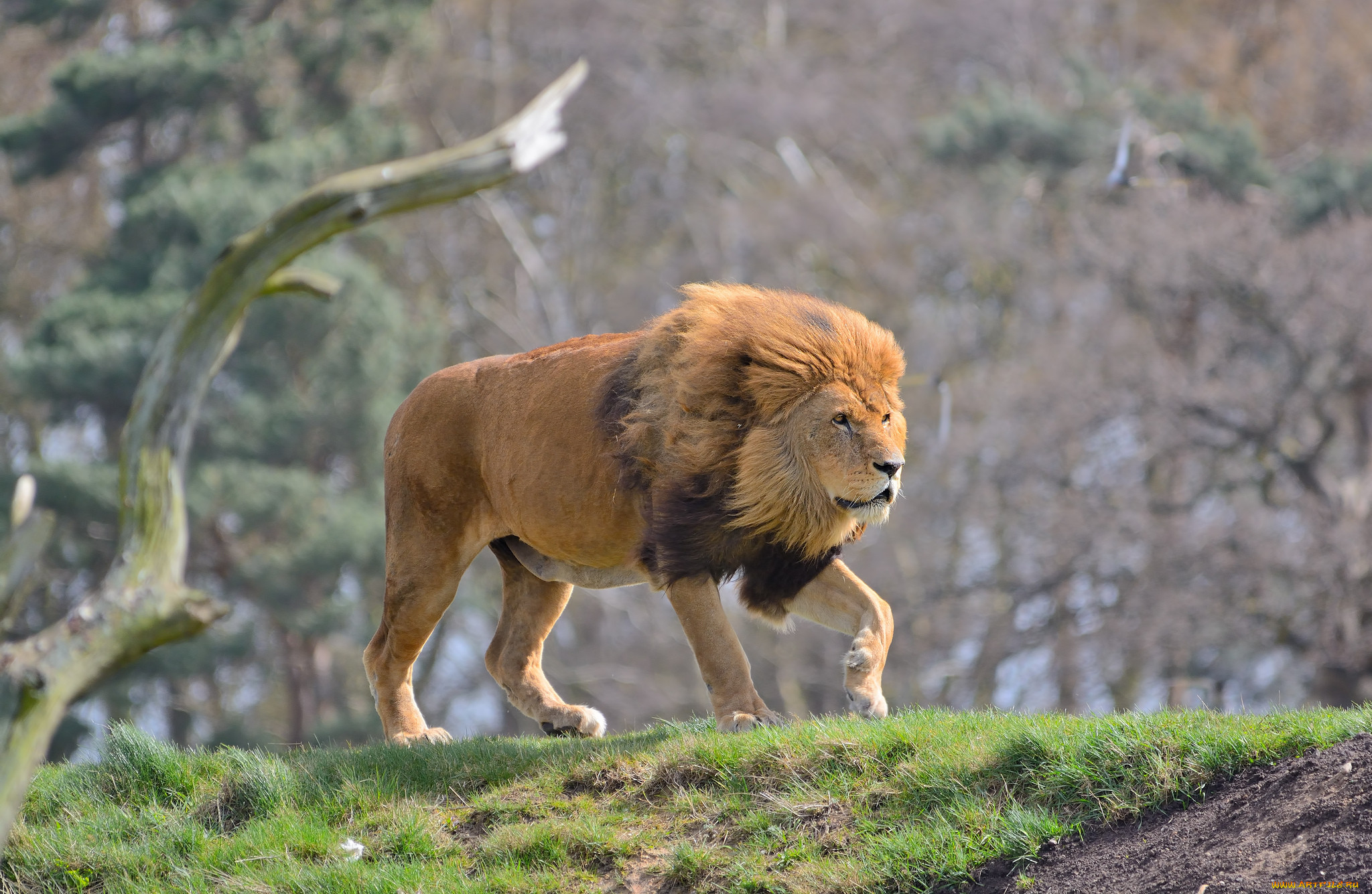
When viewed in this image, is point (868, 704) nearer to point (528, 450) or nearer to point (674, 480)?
point (674, 480)

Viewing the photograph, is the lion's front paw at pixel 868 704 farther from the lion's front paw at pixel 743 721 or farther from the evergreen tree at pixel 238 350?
the evergreen tree at pixel 238 350

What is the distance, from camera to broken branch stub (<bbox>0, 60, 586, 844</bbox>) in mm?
3912

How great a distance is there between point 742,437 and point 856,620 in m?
0.90

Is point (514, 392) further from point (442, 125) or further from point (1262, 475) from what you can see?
point (442, 125)

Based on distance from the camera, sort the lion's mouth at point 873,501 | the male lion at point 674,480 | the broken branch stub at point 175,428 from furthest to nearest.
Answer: the male lion at point 674,480, the lion's mouth at point 873,501, the broken branch stub at point 175,428

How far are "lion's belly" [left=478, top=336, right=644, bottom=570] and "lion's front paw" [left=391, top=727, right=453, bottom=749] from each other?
3.08 feet

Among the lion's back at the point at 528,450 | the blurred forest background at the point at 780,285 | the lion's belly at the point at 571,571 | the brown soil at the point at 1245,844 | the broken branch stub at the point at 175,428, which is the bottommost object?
the blurred forest background at the point at 780,285

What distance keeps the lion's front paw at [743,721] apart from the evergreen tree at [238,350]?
14.5 m

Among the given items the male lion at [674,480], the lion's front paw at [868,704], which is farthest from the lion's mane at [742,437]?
the lion's front paw at [868,704]

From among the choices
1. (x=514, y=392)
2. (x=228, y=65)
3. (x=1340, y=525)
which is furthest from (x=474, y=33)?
(x=514, y=392)

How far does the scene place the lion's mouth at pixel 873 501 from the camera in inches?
225

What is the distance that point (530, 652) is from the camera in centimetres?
697

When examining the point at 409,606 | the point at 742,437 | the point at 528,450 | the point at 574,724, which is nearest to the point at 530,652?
the point at 574,724

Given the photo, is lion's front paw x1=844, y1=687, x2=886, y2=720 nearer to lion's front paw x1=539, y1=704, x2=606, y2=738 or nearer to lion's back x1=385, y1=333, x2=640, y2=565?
lion's back x1=385, y1=333, x2=640, y2=565
